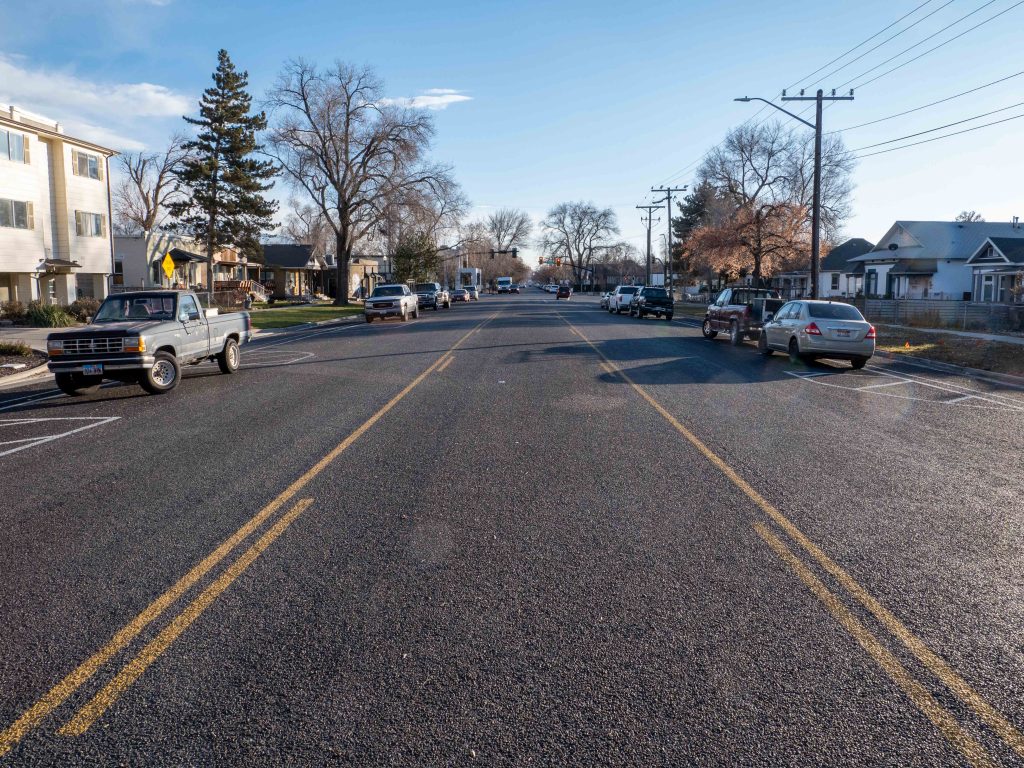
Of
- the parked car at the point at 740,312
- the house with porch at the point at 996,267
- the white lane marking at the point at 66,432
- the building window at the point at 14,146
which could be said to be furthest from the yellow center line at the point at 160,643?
the house with porch at the point at 996,267

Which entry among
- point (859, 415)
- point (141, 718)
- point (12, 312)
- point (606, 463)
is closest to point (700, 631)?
point (141, 718)

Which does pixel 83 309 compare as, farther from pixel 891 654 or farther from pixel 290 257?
pixel 290 257

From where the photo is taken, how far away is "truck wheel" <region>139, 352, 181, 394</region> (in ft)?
45.5

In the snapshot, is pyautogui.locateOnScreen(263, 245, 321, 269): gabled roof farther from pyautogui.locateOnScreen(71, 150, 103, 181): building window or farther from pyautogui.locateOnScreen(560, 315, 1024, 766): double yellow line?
pyautogui.locateOnScreen(560, 315, 1024, 766): double yellow line

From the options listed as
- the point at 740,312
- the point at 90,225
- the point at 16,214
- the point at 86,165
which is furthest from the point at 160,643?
the point at 86,165

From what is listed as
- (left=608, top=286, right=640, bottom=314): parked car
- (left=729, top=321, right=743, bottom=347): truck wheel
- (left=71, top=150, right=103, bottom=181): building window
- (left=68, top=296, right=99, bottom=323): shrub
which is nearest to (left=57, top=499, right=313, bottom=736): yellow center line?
(left=729, top=321, right=743, bottom=347): truck wheel

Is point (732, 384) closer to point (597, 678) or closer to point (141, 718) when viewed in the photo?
point (597, 678)

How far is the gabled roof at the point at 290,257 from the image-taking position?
7731 centimetres

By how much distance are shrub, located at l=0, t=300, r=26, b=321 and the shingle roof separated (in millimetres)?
42835

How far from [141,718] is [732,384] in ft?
42.9

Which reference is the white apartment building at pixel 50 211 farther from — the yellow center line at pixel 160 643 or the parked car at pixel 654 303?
the yellow center line at pixel 160 643

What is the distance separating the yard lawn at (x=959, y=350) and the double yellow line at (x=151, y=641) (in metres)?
17.4

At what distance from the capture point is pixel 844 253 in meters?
75.2

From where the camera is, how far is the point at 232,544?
235 inches
